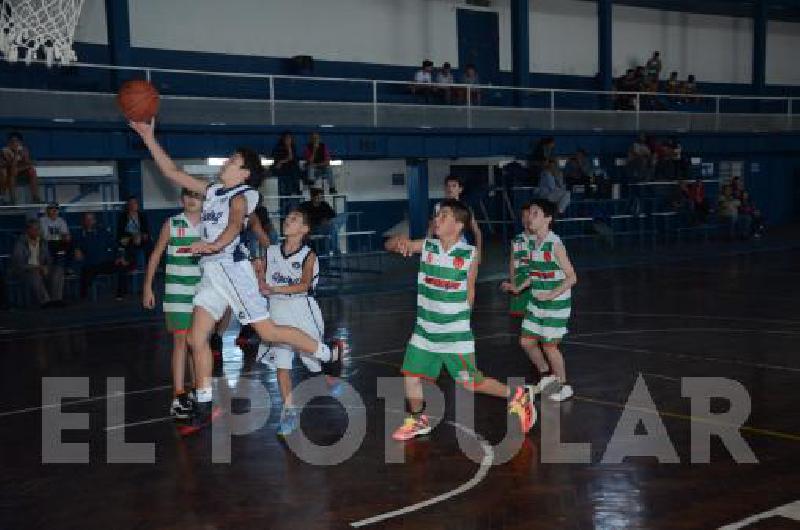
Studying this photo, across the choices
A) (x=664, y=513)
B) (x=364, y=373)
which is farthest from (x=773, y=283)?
(x=664, y=513)

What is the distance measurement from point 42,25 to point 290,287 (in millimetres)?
5914

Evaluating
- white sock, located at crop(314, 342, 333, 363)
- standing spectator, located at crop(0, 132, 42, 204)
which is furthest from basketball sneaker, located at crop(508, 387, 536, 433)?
standing spectator, located at crop(0, 132, 42, 204)

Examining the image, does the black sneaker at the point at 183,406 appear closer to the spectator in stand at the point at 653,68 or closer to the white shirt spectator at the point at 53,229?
the white shirt spectator at the point at 53,229

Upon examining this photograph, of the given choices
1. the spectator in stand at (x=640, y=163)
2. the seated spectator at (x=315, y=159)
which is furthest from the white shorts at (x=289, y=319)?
the spectator in stand at (x=640, y=163)

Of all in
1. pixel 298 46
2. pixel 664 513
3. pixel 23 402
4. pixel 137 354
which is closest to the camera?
pixel 664 513

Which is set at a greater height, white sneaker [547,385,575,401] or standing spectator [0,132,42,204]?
standing spectator [0,132,42,204]

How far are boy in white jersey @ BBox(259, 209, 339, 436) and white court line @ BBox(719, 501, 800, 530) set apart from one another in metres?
3.32

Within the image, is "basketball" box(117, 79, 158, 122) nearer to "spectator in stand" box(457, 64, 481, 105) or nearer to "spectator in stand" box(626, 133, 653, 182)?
"spectator in stand" box(457, 64, 481, 105)

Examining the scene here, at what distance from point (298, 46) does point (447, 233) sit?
1796 cm

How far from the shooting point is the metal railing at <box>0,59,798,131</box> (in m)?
16.4

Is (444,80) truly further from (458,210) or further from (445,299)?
(445,299)

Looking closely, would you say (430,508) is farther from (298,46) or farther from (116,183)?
(298,46)

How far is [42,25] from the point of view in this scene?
35.3 feet

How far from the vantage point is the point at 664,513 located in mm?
5102
